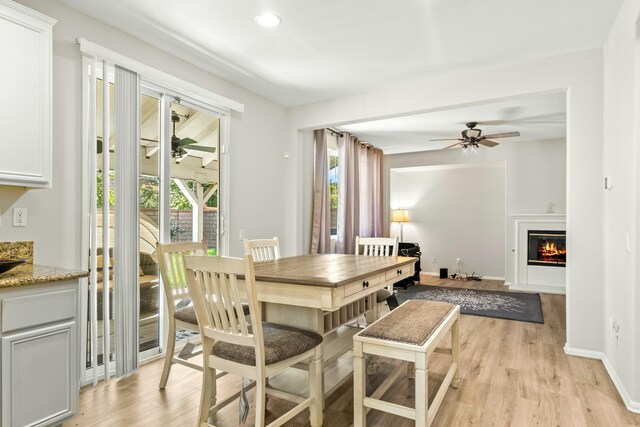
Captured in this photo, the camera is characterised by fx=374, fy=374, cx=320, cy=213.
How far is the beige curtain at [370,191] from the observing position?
21.4 feet

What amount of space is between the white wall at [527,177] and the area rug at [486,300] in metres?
1.21

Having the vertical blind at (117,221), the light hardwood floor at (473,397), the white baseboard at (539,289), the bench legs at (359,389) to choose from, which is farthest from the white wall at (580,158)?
the white baseboard at (539,289)

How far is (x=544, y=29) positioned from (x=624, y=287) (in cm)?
193

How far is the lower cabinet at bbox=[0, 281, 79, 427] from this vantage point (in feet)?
5.68

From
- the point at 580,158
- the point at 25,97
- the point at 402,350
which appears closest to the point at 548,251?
the point at 580,158

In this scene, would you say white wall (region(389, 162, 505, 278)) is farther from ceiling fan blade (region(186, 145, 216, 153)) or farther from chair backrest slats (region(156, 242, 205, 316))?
chair backrest slats (region(156, 242, 205, 316))

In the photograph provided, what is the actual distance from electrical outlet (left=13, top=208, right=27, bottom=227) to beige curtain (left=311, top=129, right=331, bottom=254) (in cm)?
321

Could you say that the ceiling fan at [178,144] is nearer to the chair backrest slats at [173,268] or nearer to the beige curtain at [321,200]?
the chair backrest slats at [173,268]

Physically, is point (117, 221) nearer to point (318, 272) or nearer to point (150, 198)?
point (150, 198)

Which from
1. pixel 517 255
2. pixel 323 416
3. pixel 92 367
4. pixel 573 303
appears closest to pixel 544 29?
pixel 573 303

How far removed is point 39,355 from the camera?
6.03ft

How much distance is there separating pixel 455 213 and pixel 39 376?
7007 mm

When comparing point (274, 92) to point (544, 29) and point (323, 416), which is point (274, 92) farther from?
point (323, 416)

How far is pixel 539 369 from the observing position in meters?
2.86
